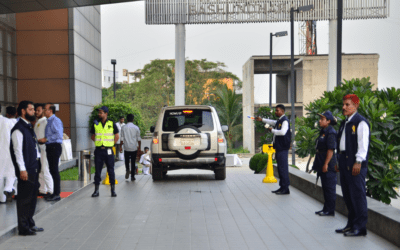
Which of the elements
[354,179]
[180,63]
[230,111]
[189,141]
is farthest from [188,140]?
[230,111]

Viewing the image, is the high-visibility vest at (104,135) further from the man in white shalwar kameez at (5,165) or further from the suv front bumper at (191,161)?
the suv front bumper at (191,161)

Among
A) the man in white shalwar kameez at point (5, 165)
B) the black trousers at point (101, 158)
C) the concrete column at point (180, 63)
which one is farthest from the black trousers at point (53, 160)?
the concrete column at point (180, 63)

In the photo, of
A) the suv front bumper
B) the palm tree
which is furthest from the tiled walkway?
the palm tree

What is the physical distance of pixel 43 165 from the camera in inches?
405

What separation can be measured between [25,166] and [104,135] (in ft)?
12.9

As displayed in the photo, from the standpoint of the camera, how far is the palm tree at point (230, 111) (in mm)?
41094

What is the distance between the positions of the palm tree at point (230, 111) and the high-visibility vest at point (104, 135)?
98.1 feet

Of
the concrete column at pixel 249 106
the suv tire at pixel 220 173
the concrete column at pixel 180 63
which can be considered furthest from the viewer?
the concrete column at pixel 249 106

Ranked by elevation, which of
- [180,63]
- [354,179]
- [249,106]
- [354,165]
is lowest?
[354,179]

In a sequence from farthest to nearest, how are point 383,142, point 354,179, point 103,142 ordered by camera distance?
1. point 103,142
2. point 383,142
3. point 354,179

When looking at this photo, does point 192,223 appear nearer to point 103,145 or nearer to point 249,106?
point 103,145

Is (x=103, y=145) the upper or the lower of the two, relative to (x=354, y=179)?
upper

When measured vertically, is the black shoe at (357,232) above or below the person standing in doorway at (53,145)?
below

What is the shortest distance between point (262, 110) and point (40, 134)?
1622cm
